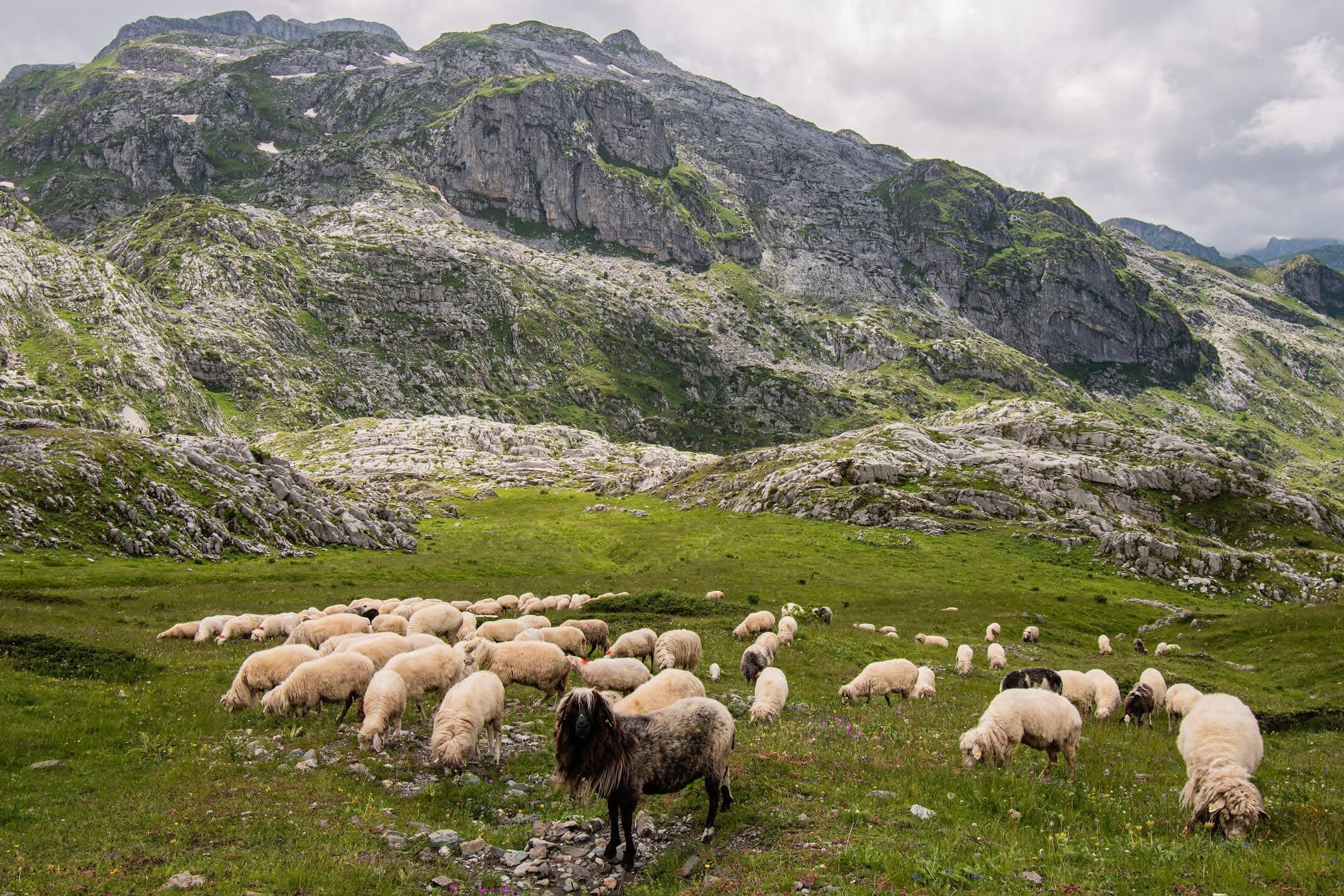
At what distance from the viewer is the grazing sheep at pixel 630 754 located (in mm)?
11781

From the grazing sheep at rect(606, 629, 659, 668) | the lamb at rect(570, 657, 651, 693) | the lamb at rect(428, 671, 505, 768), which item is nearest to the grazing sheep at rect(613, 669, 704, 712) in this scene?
the lamb at rect(428, 671, 505, 768)

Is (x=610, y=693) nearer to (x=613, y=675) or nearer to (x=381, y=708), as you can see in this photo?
(x=613, y=675)

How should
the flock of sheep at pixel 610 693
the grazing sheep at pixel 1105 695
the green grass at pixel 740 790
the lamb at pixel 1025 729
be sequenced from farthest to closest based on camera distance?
the grazing sheep at pixel 1105 695
the lamb at pixel 1025 729
the flock of sheep at pixel 610 693
the green grass at pixel 740 790

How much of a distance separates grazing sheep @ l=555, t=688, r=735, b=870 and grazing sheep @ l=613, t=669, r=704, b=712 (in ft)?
11.2

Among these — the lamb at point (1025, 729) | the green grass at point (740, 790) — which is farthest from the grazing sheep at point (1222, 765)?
the lamb at point (1025, 729)

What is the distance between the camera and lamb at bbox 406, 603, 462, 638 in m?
29.3

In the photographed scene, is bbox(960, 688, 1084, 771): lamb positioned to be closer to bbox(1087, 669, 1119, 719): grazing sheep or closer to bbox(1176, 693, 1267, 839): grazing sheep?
bbox(1176, 693, 1267, 839): grazing sheep

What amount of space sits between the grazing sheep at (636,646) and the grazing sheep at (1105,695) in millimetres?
16786

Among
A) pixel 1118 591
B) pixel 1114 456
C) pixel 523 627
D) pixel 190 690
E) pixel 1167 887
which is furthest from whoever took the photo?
pixel 1114 456

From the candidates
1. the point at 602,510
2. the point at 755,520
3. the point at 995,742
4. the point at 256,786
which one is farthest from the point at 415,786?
the point at 602,510

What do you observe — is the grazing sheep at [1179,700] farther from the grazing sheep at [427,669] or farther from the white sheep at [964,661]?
the grazing sheep at [427,669]

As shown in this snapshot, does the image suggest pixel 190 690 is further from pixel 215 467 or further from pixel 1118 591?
pixel 1118 591

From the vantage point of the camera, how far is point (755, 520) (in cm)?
9925

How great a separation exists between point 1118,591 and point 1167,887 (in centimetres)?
7355
